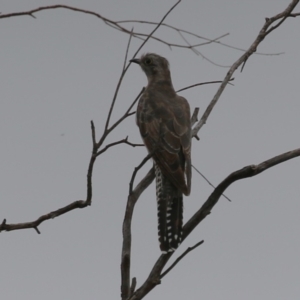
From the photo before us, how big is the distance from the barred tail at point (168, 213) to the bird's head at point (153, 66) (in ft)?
7.90

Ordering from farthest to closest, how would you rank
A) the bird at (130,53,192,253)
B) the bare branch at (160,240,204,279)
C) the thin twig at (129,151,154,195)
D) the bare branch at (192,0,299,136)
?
the bare branch at (192,0,299,136) → the bird at (130,53,192,253) → the thin twig at (129,151,154,195) → the bare branch at (160,240,204,279)

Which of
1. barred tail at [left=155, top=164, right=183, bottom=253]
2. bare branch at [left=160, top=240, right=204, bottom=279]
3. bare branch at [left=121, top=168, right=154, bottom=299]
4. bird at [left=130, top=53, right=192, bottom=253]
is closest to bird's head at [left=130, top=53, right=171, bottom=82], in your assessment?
bird at [left=130, top=53, right=192, bottom=253]

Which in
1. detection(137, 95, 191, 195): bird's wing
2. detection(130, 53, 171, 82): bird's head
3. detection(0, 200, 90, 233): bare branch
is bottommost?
detection(0, 200, 90, 233): bare branch

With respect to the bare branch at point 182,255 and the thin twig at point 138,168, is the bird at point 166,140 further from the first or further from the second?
the bare branch at point 182,255

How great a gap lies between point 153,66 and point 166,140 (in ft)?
6.32

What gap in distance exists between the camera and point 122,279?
357 cm

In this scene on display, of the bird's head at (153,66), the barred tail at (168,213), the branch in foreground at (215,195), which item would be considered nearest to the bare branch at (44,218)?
the branch in foreground at (215,195)

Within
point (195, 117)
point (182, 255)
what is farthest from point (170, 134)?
point (182, 255)

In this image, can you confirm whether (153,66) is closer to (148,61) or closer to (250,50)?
(148,61)

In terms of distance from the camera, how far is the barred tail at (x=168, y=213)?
14.8 ft

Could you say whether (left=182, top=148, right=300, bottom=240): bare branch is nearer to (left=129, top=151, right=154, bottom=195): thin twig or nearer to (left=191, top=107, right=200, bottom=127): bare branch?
(left=129, top=151, right=154, bottom=195): thin twig

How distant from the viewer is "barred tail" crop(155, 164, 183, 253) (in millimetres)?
4512

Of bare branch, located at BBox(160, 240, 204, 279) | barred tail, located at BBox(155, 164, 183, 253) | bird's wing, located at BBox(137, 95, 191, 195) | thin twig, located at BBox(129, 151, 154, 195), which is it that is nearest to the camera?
bare branch, located at BBox(160, 240, 204, 279)

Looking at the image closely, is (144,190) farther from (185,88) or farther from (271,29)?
(271,29)
